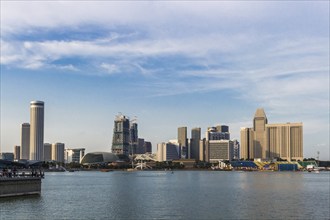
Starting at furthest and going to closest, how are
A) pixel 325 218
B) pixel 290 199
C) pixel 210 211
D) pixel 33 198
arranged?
pixel 290 199, pixel 33 198, pixel 210 211, pixel 325 218

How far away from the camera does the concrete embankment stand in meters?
79.2

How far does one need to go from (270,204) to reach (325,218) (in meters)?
17.4

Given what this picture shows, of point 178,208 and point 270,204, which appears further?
point 270,204

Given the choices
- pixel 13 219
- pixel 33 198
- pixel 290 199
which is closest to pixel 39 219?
pixel 13 219

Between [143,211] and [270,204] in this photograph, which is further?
[270,204]

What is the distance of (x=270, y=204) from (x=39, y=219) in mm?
41592

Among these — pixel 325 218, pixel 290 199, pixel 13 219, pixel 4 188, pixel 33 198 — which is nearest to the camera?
pixel 13 219

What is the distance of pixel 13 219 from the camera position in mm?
61500

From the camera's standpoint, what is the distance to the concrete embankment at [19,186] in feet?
260

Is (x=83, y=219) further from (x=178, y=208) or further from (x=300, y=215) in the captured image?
(x=300, y=215)

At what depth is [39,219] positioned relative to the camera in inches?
2485

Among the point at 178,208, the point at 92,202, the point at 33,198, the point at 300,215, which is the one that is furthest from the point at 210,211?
the point at 33,198

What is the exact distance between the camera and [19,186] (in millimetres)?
82875

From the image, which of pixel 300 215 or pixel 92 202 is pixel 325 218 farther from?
pixel 92 202
